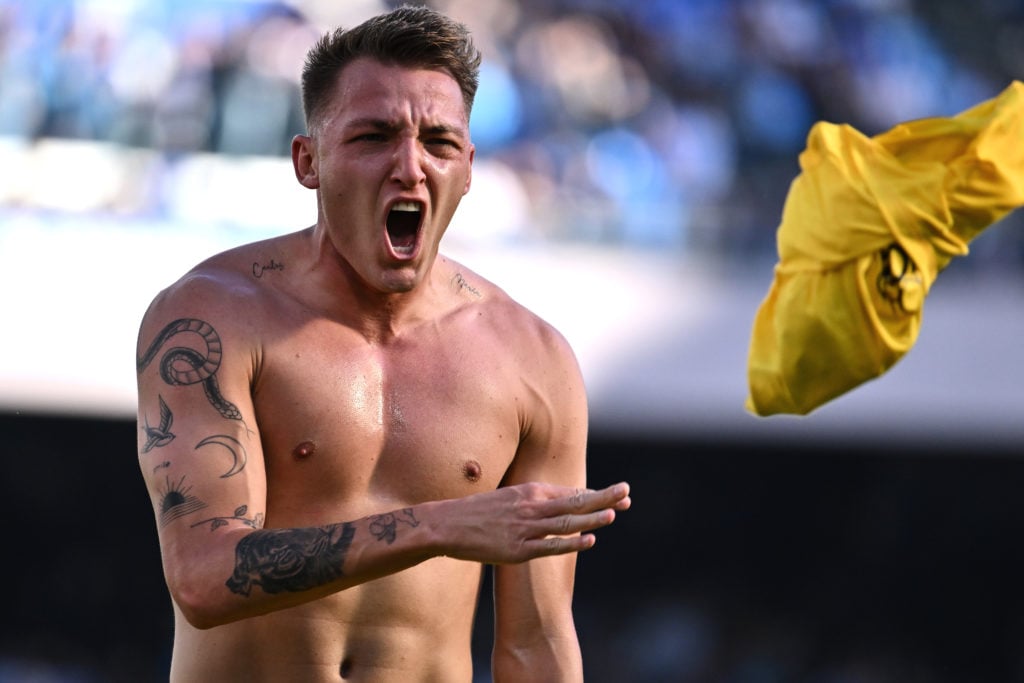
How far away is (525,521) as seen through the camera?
9.31 ft

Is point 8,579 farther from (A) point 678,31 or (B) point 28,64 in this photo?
(A) point 678,31

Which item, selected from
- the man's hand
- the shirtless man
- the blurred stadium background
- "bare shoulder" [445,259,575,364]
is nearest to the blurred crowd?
the blurred stadium background

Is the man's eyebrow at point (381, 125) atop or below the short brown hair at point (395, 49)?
below

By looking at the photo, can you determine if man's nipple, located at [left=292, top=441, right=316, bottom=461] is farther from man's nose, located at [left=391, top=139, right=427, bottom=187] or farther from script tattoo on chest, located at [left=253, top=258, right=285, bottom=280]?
man's nose, located at [left=391, top=139, right=427, bottom=187]

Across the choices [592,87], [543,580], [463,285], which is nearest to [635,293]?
[592,87]

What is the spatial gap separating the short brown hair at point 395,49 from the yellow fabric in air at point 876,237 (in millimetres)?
849

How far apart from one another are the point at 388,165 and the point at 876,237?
42.9 inches

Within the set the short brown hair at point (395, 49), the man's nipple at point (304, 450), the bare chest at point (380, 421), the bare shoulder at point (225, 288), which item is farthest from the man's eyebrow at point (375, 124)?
the man's nipple at point (304, 450)

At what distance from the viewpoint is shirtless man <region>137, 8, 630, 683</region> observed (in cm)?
324

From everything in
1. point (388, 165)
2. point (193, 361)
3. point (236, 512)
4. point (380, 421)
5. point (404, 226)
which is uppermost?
point (388, 165)

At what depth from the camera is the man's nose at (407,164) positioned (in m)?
3.37

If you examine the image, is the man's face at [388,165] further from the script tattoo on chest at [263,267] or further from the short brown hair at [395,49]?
the script tattoo on chest at [263,267]

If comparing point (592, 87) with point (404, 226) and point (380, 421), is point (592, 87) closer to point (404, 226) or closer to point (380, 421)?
point (404, 226)

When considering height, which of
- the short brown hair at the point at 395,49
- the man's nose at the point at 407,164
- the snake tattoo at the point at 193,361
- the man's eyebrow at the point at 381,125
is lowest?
the snake tattoo at the point at 193,361
